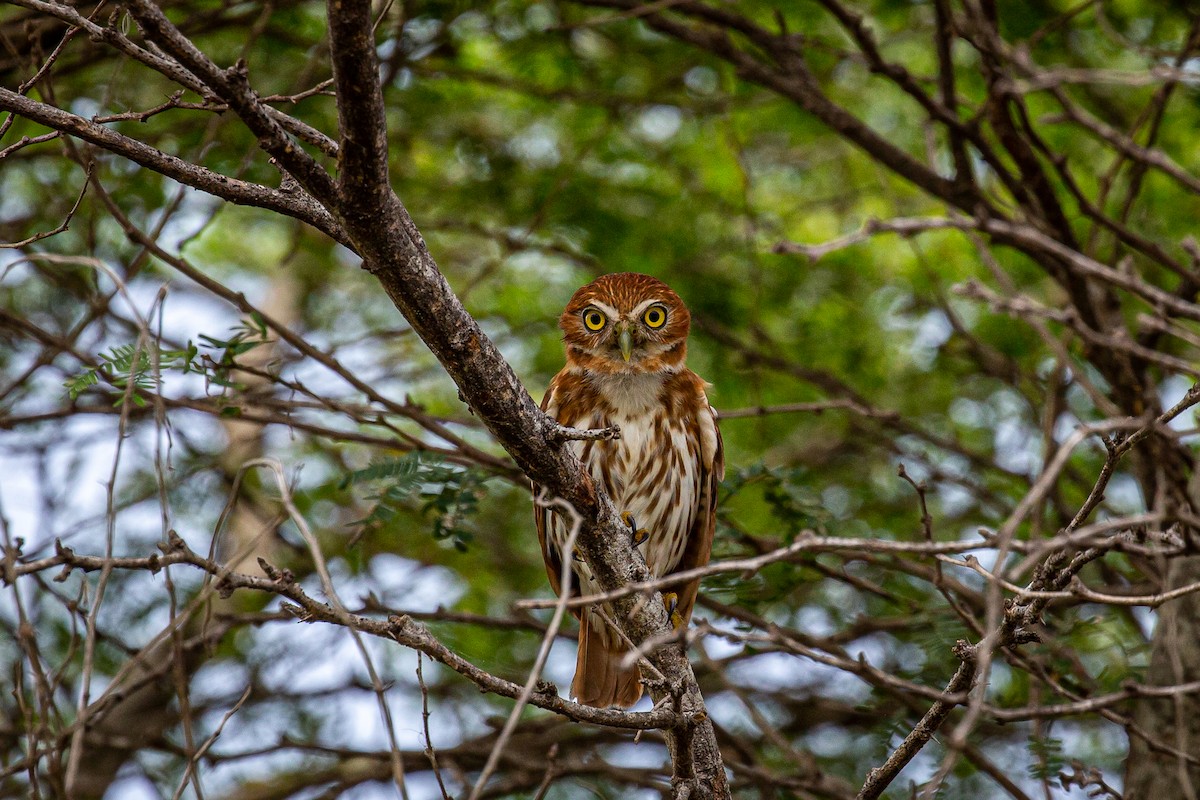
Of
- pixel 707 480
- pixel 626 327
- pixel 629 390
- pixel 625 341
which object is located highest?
pixel 626 327

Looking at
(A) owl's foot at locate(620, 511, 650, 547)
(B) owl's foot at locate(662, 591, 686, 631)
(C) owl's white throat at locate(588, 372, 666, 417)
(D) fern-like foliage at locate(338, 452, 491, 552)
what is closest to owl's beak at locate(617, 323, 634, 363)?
(C) owl's white throat at locate(588, 372, 666, 417)

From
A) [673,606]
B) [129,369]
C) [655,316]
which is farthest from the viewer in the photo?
[655,316]

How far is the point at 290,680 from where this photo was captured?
628cm

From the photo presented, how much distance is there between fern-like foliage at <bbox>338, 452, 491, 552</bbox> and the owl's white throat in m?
0.62

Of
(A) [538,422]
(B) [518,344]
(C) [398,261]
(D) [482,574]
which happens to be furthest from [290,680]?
(C) [398,261]

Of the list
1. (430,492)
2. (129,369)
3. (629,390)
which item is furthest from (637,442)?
(129,369)

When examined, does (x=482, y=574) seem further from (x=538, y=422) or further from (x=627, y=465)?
(x=538, y=422)

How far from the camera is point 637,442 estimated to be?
183 inches

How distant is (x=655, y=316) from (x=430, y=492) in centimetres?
123

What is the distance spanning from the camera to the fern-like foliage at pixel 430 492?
430cm

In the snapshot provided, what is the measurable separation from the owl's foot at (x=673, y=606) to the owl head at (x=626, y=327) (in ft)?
3.20

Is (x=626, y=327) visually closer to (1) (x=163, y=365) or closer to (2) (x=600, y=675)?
(2) (x=600, y=675)

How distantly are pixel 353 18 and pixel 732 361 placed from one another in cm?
463

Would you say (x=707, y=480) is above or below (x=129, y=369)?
above
